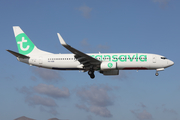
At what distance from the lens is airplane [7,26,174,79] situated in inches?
1871

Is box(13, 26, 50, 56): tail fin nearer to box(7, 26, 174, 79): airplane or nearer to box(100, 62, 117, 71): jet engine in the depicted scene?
box(7, 26, 174, 79): airplane

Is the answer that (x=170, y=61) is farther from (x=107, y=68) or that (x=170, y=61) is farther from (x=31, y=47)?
(x=31, y=47)

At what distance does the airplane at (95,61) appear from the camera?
4753 centimetres

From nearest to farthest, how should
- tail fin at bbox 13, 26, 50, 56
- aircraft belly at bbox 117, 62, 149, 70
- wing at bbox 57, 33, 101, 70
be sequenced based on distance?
wing at bbox 57, 33, 101, 70, aircraft belly at bbox 117, 62, 149, 70, tail fin at bbox 13, 26, 50, 56

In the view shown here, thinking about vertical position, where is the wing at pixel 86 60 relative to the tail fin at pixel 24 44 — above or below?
below

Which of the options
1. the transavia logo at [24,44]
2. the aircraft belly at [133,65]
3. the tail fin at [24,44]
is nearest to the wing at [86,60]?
the aircraft belly at [133,65]

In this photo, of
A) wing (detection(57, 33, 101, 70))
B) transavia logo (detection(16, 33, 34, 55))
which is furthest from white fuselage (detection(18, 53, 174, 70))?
transavia logo (detection(16, 33, 34, 55))

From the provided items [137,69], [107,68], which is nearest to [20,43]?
[107,68]

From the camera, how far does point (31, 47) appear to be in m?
54.3

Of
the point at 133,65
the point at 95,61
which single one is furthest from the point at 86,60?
the point at 133,65

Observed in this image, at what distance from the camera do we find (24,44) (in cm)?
5472

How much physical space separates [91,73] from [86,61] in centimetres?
345

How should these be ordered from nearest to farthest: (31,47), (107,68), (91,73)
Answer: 1. (107,68)
2. (91,73)
3. (31,47)

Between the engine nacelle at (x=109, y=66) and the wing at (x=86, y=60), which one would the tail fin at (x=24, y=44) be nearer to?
the wing at (x=86, y=60)
